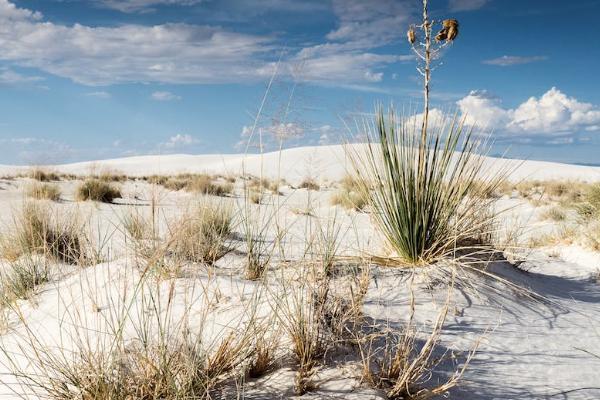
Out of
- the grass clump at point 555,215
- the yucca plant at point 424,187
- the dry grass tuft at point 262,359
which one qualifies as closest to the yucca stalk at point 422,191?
the yucca plant at point 424,187

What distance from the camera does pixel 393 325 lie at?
9.05 feet

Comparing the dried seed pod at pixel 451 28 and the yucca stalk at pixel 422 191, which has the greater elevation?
the dried seed pod at pixel 451 28

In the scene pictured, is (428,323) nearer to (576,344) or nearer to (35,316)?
(576,344)

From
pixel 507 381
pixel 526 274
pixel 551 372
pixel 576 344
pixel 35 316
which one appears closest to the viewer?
pixel 507 381

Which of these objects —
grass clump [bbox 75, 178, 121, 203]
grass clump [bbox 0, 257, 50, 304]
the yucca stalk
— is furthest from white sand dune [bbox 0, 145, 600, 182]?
grass clump [bbox 75, 178, 121, 203]

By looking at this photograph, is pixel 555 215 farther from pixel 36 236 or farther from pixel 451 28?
pixel 36 236

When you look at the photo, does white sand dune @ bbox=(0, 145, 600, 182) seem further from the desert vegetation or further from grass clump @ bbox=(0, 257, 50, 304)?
grass clump @ bbox=(0, 257, 50, 304)

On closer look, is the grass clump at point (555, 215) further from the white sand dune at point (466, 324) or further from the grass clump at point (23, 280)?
the grass clump at point (23, 280)

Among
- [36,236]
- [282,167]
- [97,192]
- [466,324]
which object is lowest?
[466,324]

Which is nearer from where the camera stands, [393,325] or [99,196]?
[393,325]

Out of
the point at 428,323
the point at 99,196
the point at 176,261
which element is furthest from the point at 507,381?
the point at 99,196

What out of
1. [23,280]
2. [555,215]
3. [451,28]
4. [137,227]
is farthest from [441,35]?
[555,215]

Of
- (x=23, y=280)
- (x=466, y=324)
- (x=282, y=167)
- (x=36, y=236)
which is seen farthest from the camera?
(x=282, y=167)

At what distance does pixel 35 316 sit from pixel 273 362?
79.7 inches
